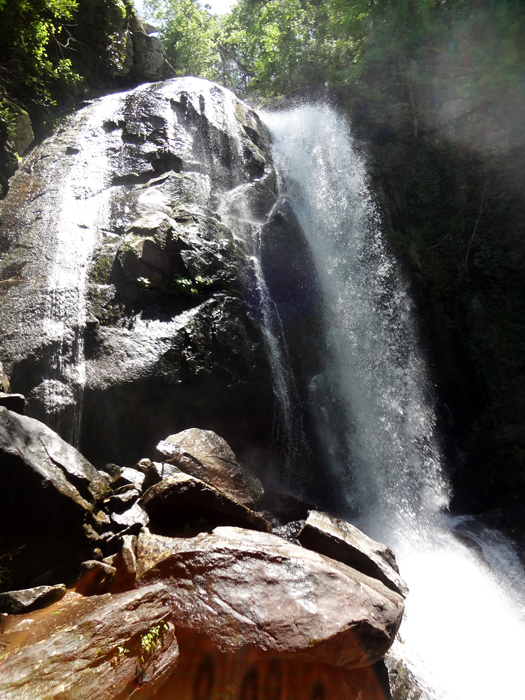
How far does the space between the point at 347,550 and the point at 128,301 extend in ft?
16.3

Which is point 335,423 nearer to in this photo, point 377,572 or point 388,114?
point 377,572

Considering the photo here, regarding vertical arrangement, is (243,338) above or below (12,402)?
above

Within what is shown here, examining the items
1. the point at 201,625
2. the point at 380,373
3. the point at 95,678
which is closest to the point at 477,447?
the point at 380,373

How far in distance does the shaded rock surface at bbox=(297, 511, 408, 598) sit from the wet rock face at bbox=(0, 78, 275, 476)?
244 cm

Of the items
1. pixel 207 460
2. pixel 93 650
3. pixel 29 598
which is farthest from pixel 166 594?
pixel 207 460

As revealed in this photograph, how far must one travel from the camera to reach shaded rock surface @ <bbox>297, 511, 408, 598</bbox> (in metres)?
4.93

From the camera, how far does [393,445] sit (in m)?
8.35

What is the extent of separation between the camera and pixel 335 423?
27.5 ft

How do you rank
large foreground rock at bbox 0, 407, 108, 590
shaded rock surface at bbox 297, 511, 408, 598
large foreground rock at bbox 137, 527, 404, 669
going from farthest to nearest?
shaded rock surface at bbox 297, 511, 408, 598, large foreground rock at bbox 0, 407, 108, 590, large foreground rock at bbox 137, 527, 404, 669

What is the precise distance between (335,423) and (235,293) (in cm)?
330

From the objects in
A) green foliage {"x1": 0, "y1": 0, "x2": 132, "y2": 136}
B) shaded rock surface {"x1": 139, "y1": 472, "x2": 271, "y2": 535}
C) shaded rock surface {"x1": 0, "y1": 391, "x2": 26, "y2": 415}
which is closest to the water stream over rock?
shaded rock surface {"x1": 139, "y1": 472, "x2": 271, "y2": 535}

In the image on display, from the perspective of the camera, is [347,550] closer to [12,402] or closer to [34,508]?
[34,508]

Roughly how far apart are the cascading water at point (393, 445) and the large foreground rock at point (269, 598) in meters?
1.45

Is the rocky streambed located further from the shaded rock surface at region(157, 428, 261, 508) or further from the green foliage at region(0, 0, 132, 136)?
the green foliage at region(0, 0, 132, 136)
